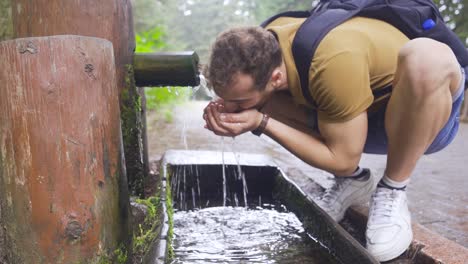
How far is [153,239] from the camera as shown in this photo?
58.0 inches

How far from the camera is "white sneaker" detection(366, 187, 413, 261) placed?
1585 mm

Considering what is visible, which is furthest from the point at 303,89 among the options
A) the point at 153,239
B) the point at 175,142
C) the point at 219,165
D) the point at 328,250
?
the point at 175,142

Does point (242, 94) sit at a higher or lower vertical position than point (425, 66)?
lower

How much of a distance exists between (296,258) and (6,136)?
1175 mm

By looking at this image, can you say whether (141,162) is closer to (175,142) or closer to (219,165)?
(219,165)

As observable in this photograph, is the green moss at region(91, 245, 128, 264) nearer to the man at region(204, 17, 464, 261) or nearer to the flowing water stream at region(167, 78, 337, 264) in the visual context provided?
the flowing water stream at region(167, 78, 337, 264)

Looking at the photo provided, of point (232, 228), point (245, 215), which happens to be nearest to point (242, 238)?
point (232, 228)

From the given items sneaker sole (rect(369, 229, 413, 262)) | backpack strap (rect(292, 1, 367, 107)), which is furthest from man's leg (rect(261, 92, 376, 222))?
sneaker sole (rect(369, 229, 413, 262))

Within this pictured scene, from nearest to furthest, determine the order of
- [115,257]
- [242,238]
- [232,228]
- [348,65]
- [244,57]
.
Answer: [115,257] → [348,65] → [244,57] → [242,238] → [232,228]

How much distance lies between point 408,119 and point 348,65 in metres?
0.36

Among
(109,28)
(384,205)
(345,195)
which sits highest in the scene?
(109,28)

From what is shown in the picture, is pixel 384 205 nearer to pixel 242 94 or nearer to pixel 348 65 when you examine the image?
pixel 348 65

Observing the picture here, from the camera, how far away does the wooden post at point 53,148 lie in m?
1.11

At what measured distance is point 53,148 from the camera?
1.12 metres
